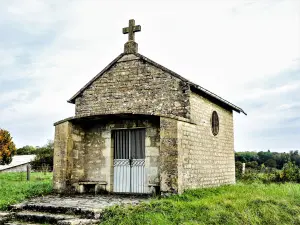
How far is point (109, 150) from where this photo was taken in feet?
41.3

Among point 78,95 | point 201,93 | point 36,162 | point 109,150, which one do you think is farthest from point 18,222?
point 36,162

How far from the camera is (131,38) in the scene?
528 inches

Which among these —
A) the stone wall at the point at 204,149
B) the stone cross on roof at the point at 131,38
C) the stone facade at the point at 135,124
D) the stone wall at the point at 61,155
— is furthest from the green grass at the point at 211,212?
the stone cross on roof at the point at 131,38

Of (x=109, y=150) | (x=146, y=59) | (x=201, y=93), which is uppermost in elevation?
(x=146, y=59)

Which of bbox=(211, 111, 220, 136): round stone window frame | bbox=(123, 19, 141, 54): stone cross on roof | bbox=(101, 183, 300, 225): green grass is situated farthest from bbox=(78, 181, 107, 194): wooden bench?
bbox=(123, 19, 141, 54): stone cross on roof

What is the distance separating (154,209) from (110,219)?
1.13m

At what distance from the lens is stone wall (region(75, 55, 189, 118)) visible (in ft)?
38.9

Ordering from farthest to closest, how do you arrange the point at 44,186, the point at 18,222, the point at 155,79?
the point at 44,186, the point at 155,79, the point at 18,222

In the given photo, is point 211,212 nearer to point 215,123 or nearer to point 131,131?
point 131,131

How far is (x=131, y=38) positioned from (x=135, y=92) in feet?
7.74

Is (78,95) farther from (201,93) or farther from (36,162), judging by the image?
(36,162)

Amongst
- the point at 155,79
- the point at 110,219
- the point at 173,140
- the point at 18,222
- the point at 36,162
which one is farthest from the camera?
the point at 36,162

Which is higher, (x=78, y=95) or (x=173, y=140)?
(x=78, y=95)

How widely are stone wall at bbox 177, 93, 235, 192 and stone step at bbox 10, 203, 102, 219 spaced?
9.23ft
